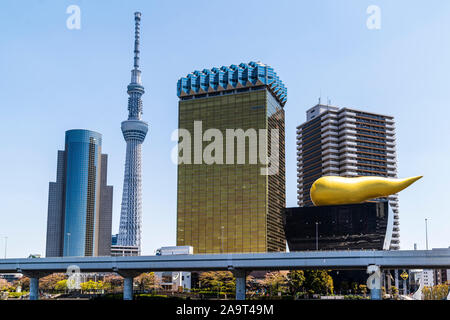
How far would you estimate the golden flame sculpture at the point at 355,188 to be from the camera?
89.4 metres

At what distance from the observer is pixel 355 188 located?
91375mm

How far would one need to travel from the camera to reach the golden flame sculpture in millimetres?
89375

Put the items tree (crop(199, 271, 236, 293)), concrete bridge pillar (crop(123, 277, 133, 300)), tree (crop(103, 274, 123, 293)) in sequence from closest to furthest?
1. concrete bridge pillar (crop(123, 277, 133, 300))
2. tree (crop(199, 271, 236, 293))
3. tree (crop(103, 274, 123, 293))

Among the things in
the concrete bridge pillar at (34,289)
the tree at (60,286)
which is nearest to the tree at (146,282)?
the tree at (60,286)

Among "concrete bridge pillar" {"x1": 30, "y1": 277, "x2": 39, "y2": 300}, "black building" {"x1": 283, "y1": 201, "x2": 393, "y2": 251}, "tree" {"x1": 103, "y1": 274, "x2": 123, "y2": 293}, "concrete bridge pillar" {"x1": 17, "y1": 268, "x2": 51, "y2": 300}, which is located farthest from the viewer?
"tree" {"x1": 103, "y1": 274, "x2": 123, "y2": 293}

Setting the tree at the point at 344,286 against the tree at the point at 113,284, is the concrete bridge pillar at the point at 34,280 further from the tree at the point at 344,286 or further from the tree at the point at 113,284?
the tree at the point at 344,286

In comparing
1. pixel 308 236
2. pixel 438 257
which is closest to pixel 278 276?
pixel 308 236

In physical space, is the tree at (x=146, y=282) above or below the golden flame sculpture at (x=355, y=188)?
below

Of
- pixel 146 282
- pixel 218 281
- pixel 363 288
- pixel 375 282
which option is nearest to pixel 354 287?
pixel 363 288

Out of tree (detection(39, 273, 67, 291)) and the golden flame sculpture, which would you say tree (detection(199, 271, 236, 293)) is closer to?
tree (detection(39, 273, 67, 291))

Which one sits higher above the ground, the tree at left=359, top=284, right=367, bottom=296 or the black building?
the black building

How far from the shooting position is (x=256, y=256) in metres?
90.2

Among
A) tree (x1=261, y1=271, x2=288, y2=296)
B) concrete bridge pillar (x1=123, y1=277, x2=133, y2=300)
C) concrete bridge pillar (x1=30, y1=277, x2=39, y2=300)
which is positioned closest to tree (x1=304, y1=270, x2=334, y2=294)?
tree (x1=261, y1=271, x2=288, y2=296)

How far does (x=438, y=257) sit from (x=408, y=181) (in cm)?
1224
